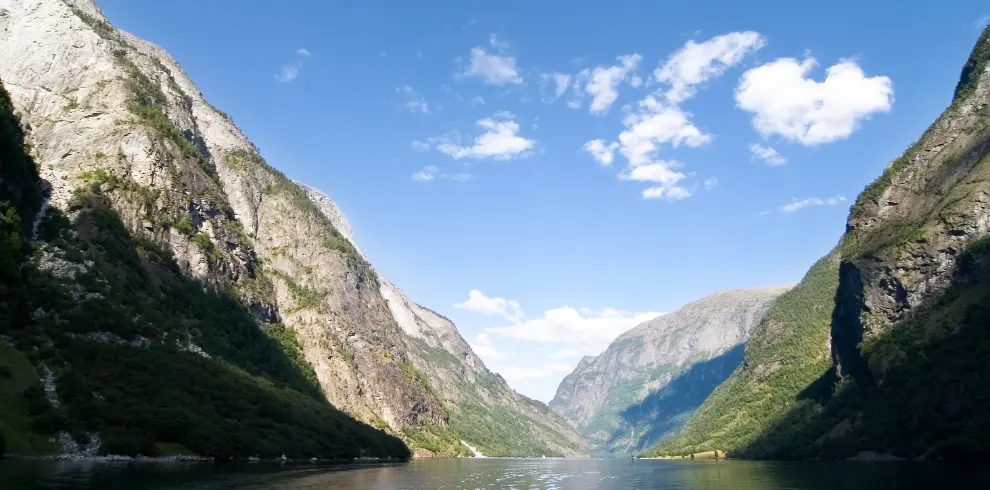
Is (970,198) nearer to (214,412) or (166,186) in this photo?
(214,412)

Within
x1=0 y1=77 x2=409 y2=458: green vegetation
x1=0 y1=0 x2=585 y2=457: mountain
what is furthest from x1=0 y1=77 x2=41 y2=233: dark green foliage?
x1=0 y1=0 x2=585 y2=457: mountain

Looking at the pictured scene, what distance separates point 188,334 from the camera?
140750mm

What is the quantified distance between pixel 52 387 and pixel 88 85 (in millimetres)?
120884

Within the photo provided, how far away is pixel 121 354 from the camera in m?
106

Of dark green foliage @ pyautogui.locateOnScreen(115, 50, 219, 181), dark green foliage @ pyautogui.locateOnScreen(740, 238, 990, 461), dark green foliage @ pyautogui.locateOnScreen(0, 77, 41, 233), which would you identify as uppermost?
dark green foliage @ pyautogui.locateOnScreen(115, 50, 219, 181)

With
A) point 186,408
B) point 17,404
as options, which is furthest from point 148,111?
point 17,404

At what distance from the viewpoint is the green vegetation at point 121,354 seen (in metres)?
86.7

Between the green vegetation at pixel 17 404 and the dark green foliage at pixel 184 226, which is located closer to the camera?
the green vegetation at pixel 17 404

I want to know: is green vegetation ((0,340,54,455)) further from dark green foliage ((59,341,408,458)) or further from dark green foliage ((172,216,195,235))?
dark green foliage ((172,216,195,235))

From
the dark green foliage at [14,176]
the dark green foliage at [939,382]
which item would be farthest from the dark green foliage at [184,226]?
the dark green foliage at [939,382]

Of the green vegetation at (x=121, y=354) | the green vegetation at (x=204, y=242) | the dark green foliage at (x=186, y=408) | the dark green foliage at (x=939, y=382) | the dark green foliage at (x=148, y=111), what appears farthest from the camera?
the dark green foliage at (x=148, y=111)

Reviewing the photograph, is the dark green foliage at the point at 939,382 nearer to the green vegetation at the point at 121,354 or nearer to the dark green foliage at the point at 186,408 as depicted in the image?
the green vegetation at the point at 121,354

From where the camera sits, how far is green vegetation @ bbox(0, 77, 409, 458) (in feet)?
284

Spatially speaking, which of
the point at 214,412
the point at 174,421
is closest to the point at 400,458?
the point at 214,412
